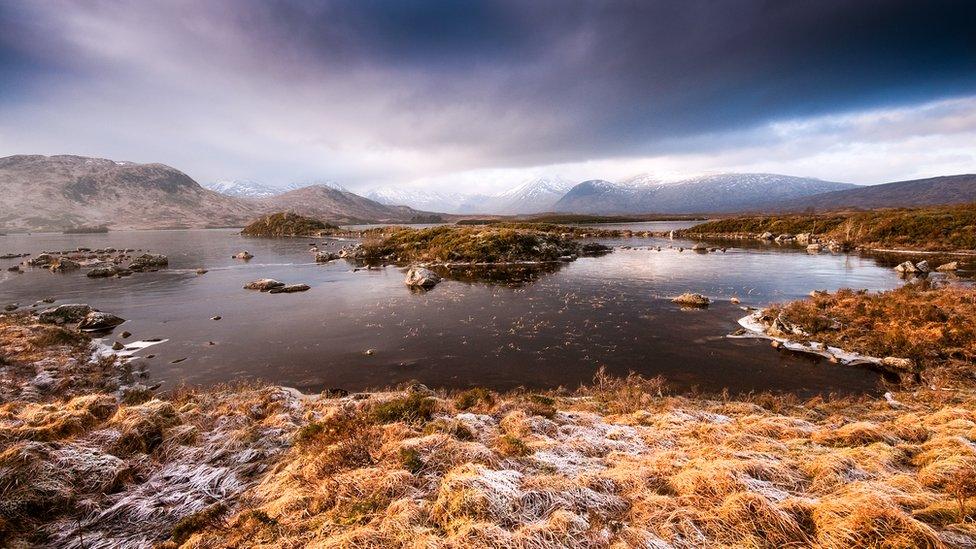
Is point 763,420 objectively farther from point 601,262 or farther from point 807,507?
point 601,262

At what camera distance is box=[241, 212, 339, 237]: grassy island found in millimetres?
140750

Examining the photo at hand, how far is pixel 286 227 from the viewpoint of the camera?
143 meters

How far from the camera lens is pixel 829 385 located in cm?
1681

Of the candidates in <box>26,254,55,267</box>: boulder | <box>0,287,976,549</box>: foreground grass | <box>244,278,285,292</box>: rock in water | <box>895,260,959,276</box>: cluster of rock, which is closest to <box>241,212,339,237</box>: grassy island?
<box>26,254,55,267</box>: boulder

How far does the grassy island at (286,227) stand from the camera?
14075cm

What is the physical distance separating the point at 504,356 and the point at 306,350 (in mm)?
11994

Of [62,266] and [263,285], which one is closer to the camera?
[263,285]

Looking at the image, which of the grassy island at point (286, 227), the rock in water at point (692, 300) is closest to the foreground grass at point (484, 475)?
the rock in water at point (692, 300)

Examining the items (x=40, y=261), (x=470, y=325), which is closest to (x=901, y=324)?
(x=470, y=325)

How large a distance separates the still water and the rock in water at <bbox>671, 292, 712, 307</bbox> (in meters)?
0.95

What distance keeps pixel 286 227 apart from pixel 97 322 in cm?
12725

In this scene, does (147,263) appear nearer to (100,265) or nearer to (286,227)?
(100,265)

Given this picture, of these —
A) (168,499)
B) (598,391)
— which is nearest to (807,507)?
(598,391)

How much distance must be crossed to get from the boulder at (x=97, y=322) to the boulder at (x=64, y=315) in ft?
2.09
